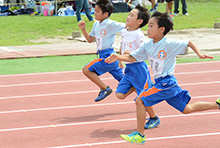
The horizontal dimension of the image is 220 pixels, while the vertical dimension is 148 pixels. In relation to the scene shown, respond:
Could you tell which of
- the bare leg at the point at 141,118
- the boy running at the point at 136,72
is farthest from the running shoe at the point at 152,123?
the bare leg at the point at 141,118

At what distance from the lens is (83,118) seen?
694cm

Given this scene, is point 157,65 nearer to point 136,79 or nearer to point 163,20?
point 163,20

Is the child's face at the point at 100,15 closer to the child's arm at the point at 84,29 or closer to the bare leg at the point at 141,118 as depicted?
the child's arm at the point at 84,29

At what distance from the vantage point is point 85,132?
6180mm

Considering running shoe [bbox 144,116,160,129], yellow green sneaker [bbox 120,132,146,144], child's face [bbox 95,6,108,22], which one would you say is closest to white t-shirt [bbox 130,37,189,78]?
yellow green sneaker [bbox 120,132,146,144]

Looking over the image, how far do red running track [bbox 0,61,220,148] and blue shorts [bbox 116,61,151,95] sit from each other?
2.01 ft

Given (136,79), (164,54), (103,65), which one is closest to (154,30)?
(164,54)

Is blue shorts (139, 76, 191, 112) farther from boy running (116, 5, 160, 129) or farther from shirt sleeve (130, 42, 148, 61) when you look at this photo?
boy running (116, 5, 160, 129)

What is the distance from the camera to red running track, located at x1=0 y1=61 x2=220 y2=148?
578 centimetres

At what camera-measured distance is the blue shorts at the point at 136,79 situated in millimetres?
6270

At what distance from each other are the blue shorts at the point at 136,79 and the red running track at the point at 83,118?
61 centimetres

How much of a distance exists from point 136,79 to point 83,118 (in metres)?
1.24

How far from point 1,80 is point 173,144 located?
5.99 metres

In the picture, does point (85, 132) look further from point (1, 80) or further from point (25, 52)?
point (25, 52)
